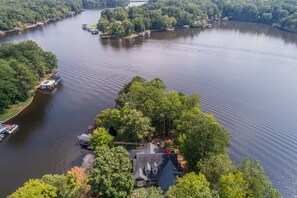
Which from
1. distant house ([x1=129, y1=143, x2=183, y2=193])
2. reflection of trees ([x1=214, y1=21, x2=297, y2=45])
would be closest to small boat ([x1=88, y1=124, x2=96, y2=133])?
distant house ([x1=129, y1=143, x2=183, y2=193])

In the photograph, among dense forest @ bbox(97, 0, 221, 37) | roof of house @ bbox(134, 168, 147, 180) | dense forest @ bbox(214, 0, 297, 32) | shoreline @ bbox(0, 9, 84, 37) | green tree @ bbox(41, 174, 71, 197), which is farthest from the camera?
dense forest @ bbox(214, 0, 297, 32)

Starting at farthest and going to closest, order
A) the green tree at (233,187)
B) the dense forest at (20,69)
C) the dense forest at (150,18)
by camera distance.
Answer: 1. the dense forest at (150,18)
2. the dense forest at (20,69)
3. the green tree at (233,187)

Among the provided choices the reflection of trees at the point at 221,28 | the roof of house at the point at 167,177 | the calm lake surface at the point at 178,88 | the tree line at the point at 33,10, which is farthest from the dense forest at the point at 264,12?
the roof of house at the point at 167,177

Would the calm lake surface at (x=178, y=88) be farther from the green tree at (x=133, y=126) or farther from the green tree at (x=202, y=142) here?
the green tree at (x=202, y=142)

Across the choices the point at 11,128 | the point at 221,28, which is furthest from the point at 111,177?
the point at 221,28

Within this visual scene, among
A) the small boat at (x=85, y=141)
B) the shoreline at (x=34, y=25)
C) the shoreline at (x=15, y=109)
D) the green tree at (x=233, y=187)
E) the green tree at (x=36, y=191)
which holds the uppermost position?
the shoreline at (x=34, y=25)

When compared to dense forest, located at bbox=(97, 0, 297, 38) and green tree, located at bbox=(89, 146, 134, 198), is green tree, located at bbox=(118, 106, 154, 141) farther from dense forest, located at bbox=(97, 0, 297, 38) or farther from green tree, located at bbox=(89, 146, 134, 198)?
dense forest, located at bbox=(97, 0, 297, 38)
